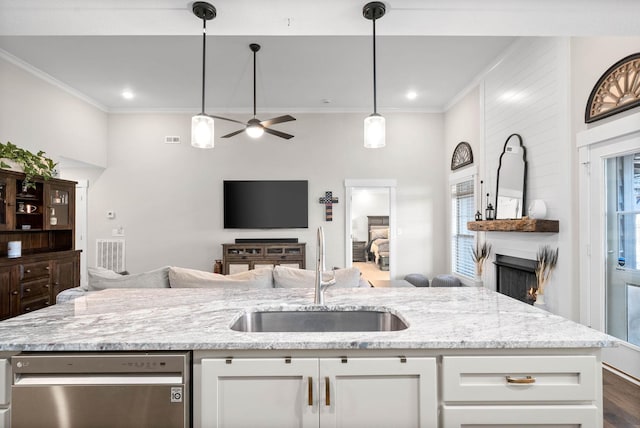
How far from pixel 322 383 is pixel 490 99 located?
4.48 meters

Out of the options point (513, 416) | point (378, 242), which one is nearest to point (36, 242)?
point (513, 416)

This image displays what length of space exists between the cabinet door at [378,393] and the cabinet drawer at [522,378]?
0.08m

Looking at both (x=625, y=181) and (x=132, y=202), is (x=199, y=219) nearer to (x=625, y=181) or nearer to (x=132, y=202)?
(x=132, y=202)

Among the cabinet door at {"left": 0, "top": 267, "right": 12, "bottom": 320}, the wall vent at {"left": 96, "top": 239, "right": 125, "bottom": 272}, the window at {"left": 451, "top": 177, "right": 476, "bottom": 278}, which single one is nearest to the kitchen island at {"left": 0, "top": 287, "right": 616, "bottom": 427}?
the cabinet door at {"left": 0, "top": 267, "right": 12, "bottom": 320}

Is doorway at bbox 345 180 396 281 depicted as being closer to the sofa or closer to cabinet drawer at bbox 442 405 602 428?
the sofa

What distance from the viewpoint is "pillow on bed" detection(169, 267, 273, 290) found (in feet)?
8.94

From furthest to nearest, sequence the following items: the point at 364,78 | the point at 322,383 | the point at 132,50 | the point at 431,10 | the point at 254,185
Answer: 1. the point at 254,185
2. the point at 364,78
3. the point at 132,50
4. the point at 431,10
5. the point at 322,383

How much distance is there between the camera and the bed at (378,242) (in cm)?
868

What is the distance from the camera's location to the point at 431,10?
6.12 ft

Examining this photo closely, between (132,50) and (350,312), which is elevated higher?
(132,50)

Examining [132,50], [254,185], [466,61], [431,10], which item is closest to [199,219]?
[254,185]

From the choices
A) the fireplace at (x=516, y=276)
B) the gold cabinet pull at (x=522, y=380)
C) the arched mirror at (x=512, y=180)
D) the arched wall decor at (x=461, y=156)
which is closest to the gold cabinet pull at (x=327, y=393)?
the gold cabinet pull at (x=522, y=380)

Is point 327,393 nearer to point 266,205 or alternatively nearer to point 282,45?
point 282,45

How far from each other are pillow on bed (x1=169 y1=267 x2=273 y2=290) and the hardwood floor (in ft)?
7.70
